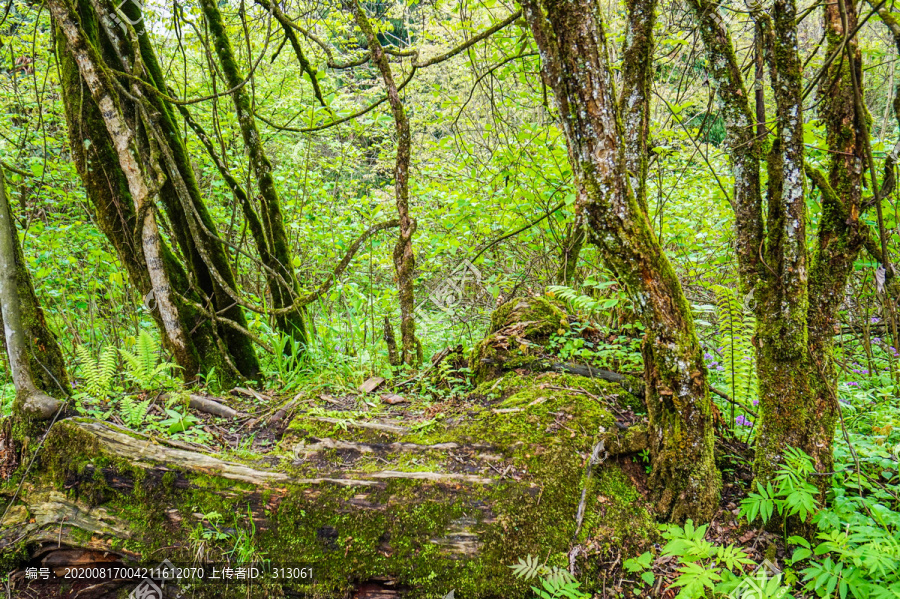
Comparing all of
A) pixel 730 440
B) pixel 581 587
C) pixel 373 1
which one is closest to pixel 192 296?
pixel 373 1

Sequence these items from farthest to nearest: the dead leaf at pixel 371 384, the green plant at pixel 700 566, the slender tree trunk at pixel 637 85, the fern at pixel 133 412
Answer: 1. the dead leaf at pixel 371 384
2. the fern at pixel 133 412
3. the slender tree trunk at pixel 637 85
4. the green plant at pixel 700 566

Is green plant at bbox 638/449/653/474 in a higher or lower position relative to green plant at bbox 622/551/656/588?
higher

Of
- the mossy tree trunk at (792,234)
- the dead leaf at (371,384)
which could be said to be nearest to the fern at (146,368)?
the dead leaf at (371,384)

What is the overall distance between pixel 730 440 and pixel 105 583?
12.0ft

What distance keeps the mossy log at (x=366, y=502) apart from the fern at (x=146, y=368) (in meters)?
0.95

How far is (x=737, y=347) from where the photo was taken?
315 cm

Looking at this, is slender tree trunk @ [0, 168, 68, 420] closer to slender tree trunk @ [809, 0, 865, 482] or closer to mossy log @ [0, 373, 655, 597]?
mossy log @ [0, 373, 655, 597]

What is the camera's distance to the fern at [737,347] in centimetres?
297

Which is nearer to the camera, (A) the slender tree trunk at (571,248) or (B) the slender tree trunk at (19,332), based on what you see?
(B) the slender tree trunk at (19,332)

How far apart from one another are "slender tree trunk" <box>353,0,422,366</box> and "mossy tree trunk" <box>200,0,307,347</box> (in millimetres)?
1115

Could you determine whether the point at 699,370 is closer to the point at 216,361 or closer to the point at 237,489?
the point at 237,489

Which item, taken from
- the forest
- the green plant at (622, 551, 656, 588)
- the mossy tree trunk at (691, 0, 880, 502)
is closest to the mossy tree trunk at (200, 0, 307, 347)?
the forest

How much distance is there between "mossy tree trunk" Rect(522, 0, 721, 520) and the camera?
2.23 metres

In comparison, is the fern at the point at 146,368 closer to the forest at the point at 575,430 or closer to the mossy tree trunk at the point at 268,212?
the forest at the point at 575,430
